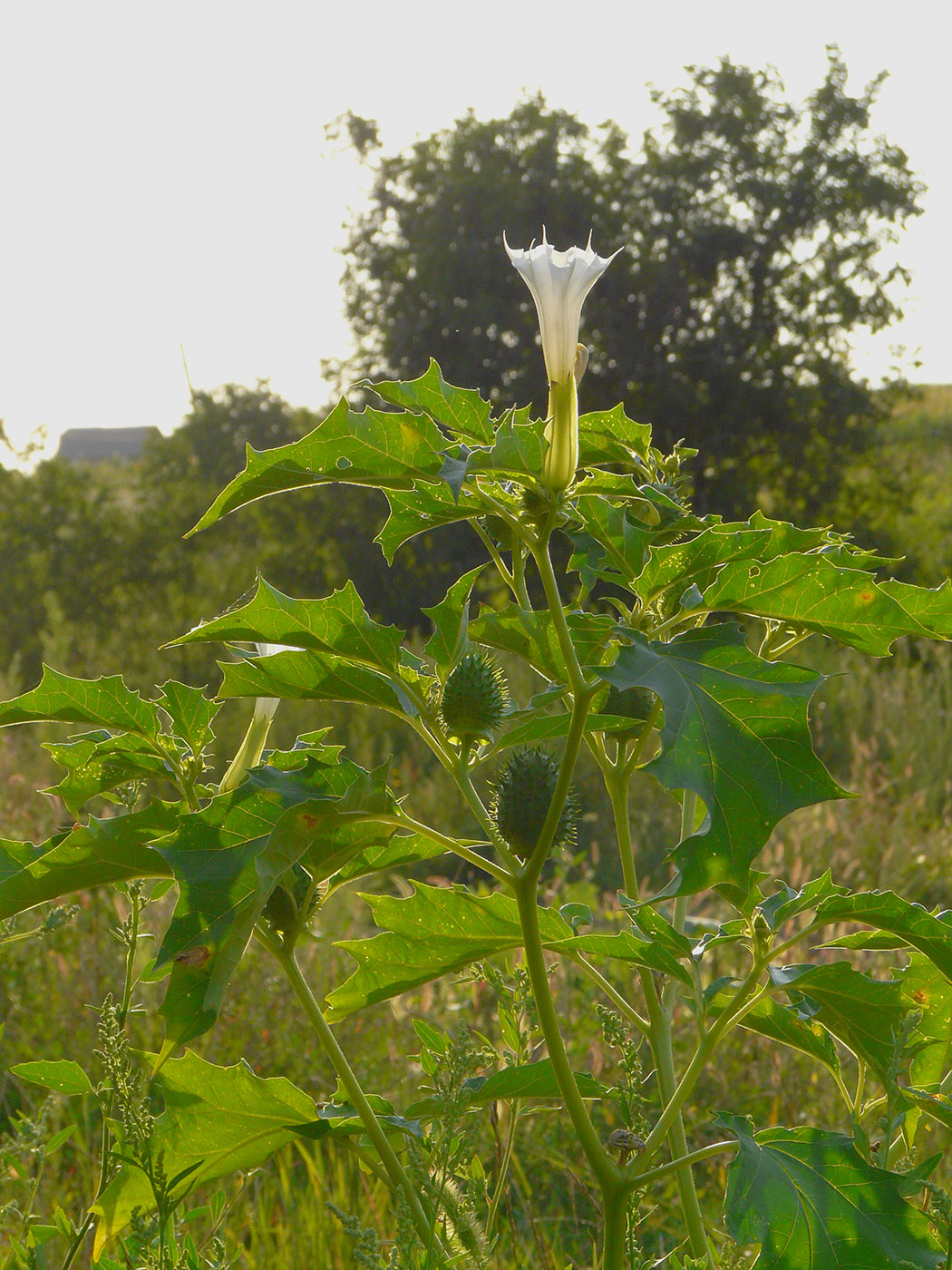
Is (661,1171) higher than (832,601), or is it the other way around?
(832,601)

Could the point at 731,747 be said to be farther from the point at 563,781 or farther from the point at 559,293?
the point at 559,293

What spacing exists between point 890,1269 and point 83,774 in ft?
2.82

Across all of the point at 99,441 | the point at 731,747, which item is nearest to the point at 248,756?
the point at 731,747

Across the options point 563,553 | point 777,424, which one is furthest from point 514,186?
point 563,553

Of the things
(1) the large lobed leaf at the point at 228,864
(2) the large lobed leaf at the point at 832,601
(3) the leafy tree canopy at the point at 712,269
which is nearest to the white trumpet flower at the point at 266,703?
(1) the large lobed leaf at the point at 228,864

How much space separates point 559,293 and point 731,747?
0.45 m

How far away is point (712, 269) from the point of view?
11.2 m

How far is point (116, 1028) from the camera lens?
1104 millimetres

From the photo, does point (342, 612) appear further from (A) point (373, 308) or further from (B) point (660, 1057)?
(A) point (373, 308)

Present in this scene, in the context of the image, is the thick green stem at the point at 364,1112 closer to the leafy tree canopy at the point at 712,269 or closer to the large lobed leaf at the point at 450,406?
the large lobed leaf at the point at 450,406

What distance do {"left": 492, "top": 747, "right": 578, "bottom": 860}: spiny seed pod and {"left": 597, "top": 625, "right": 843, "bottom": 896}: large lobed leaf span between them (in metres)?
0.30

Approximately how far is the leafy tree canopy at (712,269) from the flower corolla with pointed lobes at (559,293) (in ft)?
33.1

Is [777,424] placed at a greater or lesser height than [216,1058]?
greater

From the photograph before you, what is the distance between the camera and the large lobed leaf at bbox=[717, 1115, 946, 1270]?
0.99 meters
